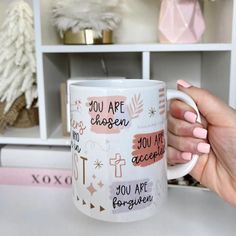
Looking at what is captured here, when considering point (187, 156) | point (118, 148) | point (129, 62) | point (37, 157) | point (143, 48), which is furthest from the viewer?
point (129, 62)

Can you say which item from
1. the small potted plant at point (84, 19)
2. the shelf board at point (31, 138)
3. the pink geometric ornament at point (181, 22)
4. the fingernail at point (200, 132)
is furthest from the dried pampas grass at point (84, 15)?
the fingernail at point (200, 132)

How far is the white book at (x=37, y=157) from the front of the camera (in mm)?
766

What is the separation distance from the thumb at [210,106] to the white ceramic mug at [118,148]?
0.32 ft

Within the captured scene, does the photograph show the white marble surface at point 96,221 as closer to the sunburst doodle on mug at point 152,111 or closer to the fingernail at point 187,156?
the fingernail at point 187,156

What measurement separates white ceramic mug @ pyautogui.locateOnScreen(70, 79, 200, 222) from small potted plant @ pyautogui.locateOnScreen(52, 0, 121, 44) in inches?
13.1

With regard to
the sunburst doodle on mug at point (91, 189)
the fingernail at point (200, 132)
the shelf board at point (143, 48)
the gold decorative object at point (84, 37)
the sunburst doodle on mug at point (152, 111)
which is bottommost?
the sunburst doodle on mug at point (91, 189)

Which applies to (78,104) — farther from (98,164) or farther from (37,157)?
(37,157)

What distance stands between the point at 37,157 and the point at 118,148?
0.42 metres

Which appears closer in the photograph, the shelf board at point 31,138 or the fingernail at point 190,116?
the fingernail at point 190,116

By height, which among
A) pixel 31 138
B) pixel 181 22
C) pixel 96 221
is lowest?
pixel 96 221

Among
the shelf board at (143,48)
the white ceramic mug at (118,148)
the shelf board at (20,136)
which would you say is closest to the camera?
the white ceramic mug at (118,148)

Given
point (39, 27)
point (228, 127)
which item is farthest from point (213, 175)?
point (39, 27)

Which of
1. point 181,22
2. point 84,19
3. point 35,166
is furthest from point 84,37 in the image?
point 35,166

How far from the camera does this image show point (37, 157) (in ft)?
2.54
